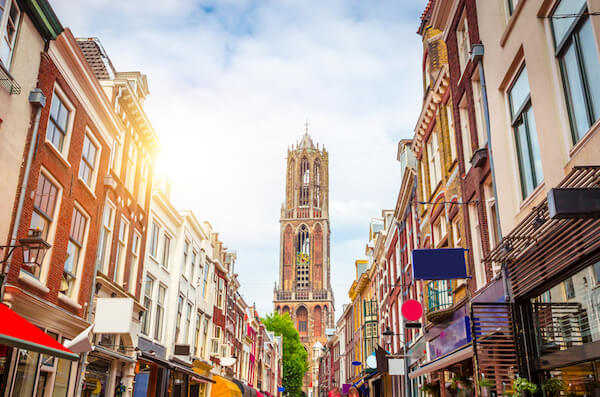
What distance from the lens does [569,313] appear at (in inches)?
323

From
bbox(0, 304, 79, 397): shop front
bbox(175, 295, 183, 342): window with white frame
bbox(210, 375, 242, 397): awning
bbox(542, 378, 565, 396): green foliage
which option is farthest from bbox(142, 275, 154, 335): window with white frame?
bbox(542, 378, 565, 396): green foliage

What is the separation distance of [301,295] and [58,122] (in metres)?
122

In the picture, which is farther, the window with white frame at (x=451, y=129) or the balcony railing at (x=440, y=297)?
the balcony railing at (x=440, y=297)

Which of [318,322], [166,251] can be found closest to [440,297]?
[166,251]

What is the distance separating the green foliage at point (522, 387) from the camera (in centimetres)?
895

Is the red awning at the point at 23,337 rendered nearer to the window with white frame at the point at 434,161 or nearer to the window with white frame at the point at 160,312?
the window with white frame at the point at 434,161

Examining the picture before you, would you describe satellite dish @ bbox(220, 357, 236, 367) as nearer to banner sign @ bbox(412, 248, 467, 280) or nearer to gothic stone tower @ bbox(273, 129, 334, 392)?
banner sign @ bbox(412, 248, 467, 280)

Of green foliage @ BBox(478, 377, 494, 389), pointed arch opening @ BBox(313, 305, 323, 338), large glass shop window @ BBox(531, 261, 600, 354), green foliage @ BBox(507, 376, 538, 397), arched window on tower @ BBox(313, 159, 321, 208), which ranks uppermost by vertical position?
arched window on tower @ BBox(313, 159, 321, 208)

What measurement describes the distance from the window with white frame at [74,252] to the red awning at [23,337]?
578cm

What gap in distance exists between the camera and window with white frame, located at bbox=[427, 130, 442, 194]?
19.5 metres

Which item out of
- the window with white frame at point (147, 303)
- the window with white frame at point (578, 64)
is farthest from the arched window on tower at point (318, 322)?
the window with white frame at point (578, 64)

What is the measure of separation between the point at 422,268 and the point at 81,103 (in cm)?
1062

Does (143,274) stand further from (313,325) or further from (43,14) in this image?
(313,325)

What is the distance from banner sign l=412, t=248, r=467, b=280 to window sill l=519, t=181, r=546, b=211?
12.1 ft
